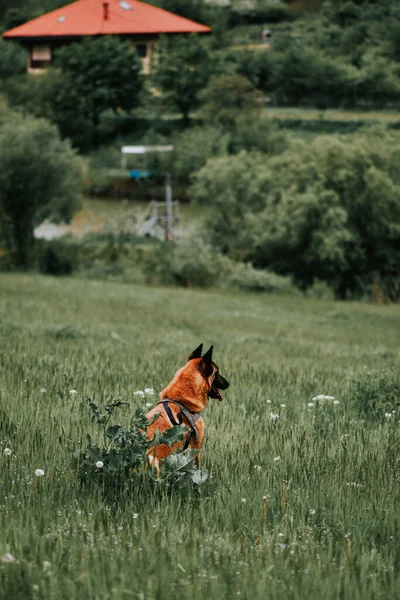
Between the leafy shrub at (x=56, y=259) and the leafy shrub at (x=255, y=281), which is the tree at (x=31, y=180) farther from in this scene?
the leafy shrub at (x=255, y=281)

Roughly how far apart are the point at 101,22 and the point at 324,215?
7261 cm

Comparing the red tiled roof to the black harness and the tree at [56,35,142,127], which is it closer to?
the tree at [56,35,142,127]

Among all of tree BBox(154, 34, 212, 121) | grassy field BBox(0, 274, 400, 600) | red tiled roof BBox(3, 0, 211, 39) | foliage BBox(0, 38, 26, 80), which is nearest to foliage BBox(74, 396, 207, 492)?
grassy field BBox(0, 274, 400, 600)

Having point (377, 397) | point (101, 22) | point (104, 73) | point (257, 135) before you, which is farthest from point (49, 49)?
point (377, 397)

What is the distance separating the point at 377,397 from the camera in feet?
24.0

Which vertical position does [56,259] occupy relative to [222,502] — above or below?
below

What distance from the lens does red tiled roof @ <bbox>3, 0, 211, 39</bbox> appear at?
361 feet

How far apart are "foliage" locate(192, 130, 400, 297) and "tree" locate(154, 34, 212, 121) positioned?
44.9 m

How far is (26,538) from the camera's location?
3.08 m

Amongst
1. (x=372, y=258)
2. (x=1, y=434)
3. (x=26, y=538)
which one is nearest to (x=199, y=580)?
(x=26, y=538)

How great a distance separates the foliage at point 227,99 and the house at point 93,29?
20515mm

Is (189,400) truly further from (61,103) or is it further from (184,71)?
(184,71)

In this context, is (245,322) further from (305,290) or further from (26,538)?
(305,290)

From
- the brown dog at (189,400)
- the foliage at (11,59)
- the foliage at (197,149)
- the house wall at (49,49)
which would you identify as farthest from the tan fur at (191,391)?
the house wall at (49,49)
